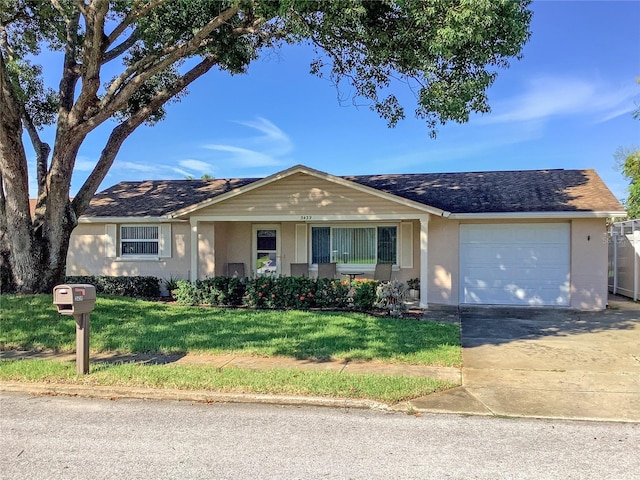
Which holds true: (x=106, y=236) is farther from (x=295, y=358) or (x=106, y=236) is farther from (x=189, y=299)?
(x=295, y=358)

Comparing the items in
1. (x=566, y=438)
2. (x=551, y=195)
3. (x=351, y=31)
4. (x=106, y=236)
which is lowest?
(x=566, y=438)

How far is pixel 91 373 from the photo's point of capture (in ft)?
21.1

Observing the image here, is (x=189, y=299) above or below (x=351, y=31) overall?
below

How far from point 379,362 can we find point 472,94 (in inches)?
195

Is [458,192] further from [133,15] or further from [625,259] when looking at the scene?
[133,15]

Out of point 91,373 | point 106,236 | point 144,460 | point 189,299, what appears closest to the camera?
point 144,460

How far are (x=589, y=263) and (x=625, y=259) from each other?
404 cm

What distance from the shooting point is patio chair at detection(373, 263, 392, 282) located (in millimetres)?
13711

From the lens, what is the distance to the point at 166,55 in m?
10.9

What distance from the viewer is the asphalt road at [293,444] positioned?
3.80 m

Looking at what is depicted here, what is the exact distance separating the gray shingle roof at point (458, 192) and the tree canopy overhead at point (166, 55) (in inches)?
146

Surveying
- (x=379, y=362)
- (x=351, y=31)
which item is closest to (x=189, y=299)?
(x=379, y=362)

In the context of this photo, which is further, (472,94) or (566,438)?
(472,94)

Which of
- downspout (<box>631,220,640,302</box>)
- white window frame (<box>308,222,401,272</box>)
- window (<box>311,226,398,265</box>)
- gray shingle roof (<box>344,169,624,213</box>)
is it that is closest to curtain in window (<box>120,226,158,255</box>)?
white window frame (<box>308,222,401,272</box>)
